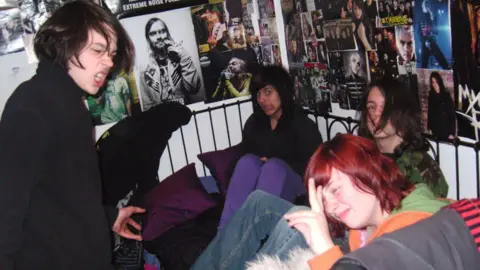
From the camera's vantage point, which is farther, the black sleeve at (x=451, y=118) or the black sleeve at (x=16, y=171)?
the black sleeve at (x=451, y=118)

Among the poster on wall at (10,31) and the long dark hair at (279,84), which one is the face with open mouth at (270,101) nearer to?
the long dark hair at (279,84)

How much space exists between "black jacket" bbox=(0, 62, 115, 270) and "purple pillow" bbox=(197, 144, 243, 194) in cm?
126

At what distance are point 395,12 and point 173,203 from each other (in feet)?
4.52

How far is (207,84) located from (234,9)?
504mm

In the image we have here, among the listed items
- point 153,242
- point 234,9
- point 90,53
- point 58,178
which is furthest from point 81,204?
point 234,9

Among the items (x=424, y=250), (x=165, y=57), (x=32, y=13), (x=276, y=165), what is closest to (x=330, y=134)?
(x=276, y=165)

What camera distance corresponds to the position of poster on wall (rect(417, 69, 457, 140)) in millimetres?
1768

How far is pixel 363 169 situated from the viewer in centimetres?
127

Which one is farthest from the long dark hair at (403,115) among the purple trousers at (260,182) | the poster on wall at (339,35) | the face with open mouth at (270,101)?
the face with open mouth at (270,101)

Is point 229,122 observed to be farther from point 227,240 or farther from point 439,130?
point 439,130

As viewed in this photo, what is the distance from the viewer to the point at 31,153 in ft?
3.71

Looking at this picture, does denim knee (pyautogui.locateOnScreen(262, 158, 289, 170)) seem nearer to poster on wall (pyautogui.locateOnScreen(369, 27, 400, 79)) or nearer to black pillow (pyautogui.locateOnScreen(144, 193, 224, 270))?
black pillow (pyautogui.locateOnScreen(144, 193, 224, 270))

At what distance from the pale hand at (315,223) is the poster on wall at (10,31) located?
1990mm

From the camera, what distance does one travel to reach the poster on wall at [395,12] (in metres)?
Result: 1.85
